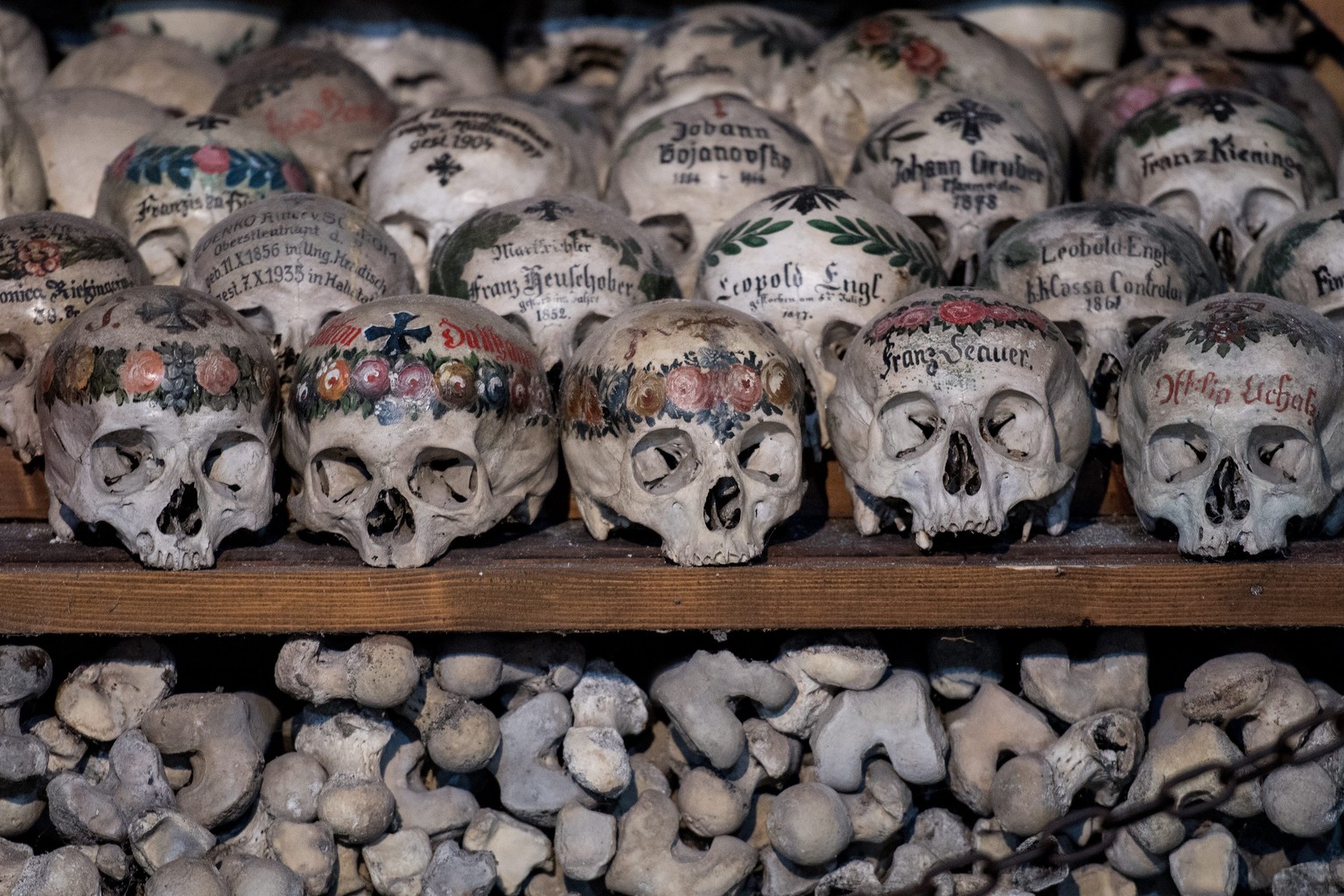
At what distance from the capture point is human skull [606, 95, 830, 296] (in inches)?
144

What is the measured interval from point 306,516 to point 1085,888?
1.55 metres

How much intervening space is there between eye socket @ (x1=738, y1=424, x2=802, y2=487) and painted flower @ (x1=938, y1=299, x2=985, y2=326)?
347mm

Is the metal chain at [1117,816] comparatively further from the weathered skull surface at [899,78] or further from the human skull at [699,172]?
the weathered skull surface at [899,78]

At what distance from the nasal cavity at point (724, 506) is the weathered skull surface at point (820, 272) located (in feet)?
1.15

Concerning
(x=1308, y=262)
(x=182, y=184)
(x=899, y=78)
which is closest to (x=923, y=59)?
(x=899, y=78)

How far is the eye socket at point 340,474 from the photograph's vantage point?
2.89m

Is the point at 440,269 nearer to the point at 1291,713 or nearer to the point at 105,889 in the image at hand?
the point at 105,889

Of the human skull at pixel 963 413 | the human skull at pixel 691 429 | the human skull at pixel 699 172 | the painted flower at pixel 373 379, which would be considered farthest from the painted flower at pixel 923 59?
the painted flower at pixel 373 379

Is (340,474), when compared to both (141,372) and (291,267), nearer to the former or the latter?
(141,372)

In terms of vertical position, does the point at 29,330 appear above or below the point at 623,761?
above

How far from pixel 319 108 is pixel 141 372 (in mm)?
1541

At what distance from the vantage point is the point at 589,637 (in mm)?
3121

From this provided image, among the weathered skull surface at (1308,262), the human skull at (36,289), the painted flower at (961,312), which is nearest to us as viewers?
the painted flower at (961,312)

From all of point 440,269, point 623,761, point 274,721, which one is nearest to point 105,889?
point 274,721
